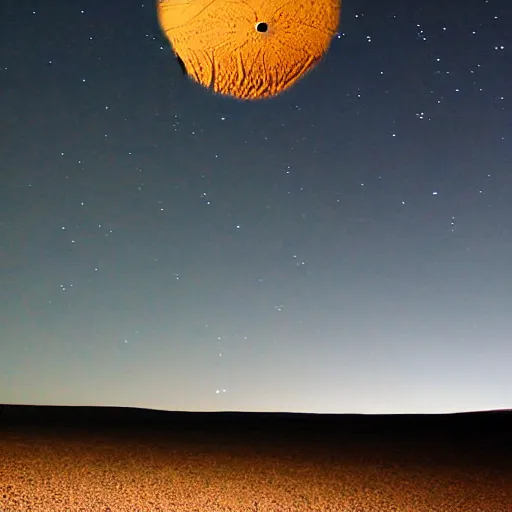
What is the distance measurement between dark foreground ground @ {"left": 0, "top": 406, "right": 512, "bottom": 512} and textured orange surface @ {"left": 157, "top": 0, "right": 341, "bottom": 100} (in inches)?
210

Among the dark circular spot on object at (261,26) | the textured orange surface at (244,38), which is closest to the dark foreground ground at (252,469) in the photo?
the textured orange surface at (244,38)

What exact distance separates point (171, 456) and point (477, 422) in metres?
Result: 9.69

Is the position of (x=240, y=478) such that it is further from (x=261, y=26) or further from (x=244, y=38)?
(x=261, y=26)

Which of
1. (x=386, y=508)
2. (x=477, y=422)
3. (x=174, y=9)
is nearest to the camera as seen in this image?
(x=386, y=508)

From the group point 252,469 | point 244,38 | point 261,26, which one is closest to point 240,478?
point 252,469

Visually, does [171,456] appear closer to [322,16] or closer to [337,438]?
[337,438]

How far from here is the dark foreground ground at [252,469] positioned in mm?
7641

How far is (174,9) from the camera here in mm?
9219

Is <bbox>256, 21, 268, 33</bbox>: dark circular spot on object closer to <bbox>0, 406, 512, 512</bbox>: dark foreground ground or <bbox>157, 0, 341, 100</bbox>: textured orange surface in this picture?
<bbox>157, 0, 341, 100</bbox>: textured orange surface

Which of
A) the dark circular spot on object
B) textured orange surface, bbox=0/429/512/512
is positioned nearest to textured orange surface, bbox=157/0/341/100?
the dark circular spot on object

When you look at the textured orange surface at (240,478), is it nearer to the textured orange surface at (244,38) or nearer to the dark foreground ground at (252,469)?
the dark foreground ground at (252,469)

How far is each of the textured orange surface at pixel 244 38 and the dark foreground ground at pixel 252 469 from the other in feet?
17.5

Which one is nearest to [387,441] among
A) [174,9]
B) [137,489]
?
[137,489]

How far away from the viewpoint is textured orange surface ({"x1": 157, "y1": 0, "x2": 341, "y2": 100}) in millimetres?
9250
